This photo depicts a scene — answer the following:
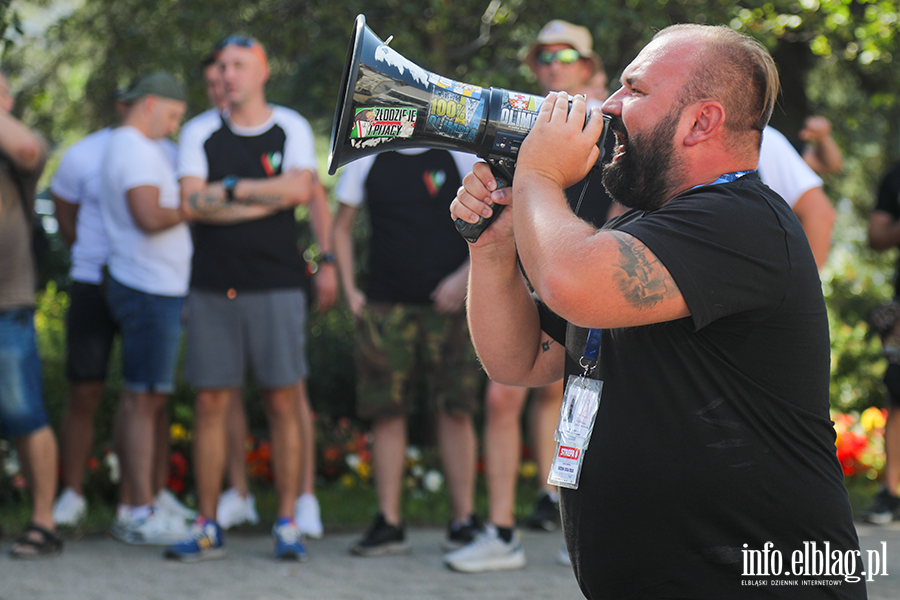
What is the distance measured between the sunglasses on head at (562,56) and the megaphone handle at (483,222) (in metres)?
2.79

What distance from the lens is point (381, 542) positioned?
15.0ft

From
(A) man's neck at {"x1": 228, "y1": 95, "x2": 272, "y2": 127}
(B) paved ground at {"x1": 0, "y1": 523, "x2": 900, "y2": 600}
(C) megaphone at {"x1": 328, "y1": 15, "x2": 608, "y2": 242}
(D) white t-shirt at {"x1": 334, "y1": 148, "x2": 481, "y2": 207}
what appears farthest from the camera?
(D) white t-shirt at {"x1": 334, "y1": 148, "x2": 481, "y2": 207}

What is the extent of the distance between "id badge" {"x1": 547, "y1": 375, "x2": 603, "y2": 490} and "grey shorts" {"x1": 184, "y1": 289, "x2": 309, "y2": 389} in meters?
2.70

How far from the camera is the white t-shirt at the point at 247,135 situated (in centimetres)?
460

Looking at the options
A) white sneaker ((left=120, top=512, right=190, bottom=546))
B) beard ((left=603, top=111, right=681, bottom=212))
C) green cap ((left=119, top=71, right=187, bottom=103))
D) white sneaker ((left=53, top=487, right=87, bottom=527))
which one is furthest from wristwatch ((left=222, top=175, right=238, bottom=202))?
beard ((left=603, top=111, right=681, bottom=212))

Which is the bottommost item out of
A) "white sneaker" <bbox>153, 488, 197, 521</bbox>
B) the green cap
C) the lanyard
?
"white sneaker" <bbox>153, 488, 197, 521</bbox>

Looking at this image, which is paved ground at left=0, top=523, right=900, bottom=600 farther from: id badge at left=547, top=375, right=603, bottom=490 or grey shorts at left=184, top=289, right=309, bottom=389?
id badge at left=547, top=375, right=603, bottom=490

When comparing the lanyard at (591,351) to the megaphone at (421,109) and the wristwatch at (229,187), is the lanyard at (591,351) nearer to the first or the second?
the megaphone at (421,109)

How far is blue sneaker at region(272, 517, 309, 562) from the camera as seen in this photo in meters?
4.41

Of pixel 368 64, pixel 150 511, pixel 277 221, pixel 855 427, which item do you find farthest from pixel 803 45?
pixel 368 64

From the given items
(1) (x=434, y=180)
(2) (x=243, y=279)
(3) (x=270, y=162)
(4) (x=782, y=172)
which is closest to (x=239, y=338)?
(2) (x=243, y=279)

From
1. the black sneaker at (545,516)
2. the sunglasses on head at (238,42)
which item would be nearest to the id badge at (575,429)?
the black sneaker at (545,516)

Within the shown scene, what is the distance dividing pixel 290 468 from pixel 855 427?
4433mm

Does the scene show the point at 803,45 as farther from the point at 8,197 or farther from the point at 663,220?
the point at 663,220
